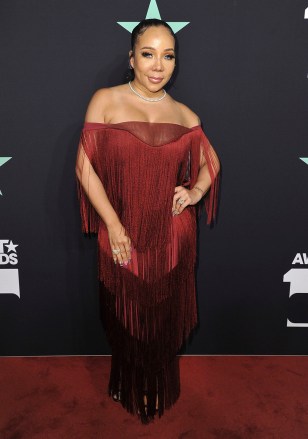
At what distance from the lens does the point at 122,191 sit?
5.26ft

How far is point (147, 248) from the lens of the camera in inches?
64.9

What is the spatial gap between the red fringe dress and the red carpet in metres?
0.09

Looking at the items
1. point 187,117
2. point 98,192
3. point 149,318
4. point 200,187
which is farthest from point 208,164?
point 149,318

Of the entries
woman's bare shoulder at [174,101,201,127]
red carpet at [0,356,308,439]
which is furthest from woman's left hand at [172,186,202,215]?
red carpet at [0,356,308,439]

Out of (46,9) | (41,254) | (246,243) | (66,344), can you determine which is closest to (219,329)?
(246,243)

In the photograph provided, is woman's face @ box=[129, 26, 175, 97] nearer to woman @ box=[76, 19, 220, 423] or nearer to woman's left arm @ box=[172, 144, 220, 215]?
woman @ box=[76, 19, 220, 423]

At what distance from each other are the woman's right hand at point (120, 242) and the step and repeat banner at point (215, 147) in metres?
0.48

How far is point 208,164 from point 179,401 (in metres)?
1.01

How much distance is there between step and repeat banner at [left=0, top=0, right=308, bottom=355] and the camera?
1.77 meters

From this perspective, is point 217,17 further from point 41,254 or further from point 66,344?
point 66,344

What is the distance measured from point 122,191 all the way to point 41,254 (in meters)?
0.68

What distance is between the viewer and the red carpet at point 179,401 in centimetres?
180

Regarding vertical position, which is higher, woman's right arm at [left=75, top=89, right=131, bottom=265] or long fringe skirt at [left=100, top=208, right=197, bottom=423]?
woman's right arm at [left=75, top=89, right=131, bottom=265]

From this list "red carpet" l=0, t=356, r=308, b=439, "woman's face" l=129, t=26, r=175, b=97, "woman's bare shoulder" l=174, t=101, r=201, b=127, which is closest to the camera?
"woman's face" l=129, t=26, r=175, b=97
